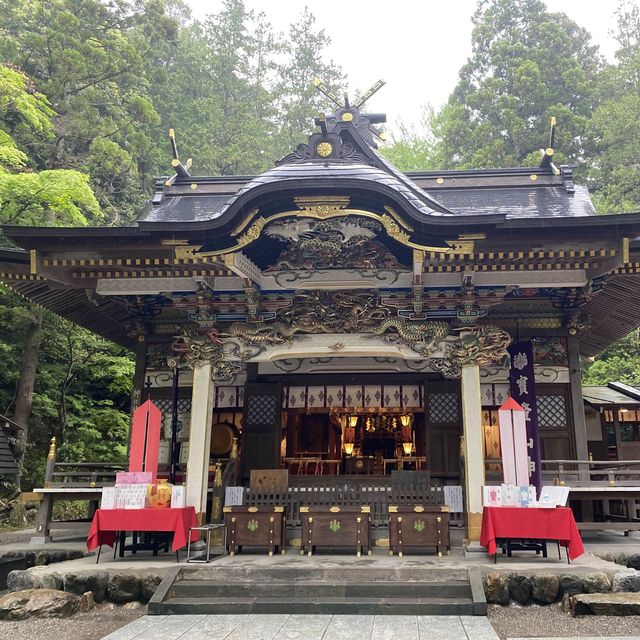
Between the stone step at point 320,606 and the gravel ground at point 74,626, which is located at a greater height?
the stone step at point 320,606

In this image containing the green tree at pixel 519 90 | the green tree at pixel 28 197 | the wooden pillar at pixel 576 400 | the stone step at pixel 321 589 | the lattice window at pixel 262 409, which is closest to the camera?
the stone step at pixel 321 589

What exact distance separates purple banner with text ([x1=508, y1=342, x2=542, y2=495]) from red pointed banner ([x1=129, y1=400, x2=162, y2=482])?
233 inches

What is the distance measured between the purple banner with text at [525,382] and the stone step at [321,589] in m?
3.85

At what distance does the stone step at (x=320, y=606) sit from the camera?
598 cm

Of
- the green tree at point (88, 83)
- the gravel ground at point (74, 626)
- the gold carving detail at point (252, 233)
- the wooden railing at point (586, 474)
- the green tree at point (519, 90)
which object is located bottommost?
the gravel ground at point (74, 626)

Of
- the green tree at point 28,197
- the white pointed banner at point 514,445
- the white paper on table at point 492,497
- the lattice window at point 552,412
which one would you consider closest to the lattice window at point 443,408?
the lattice window at point 552,412

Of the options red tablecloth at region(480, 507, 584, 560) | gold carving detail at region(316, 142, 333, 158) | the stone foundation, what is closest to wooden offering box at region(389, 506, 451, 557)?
red tablecloth at region(480, 507, 584, 560)

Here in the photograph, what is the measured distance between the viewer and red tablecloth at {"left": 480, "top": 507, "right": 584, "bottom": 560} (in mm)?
7176

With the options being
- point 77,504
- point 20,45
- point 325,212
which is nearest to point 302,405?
point 325,212

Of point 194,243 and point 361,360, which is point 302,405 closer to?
point 361,360

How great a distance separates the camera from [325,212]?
7938 millimetres

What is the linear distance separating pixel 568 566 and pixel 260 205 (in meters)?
5.90

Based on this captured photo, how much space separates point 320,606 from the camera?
241 inches

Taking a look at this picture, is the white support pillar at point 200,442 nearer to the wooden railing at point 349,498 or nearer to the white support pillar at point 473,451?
the wooden railing at point 349,498
